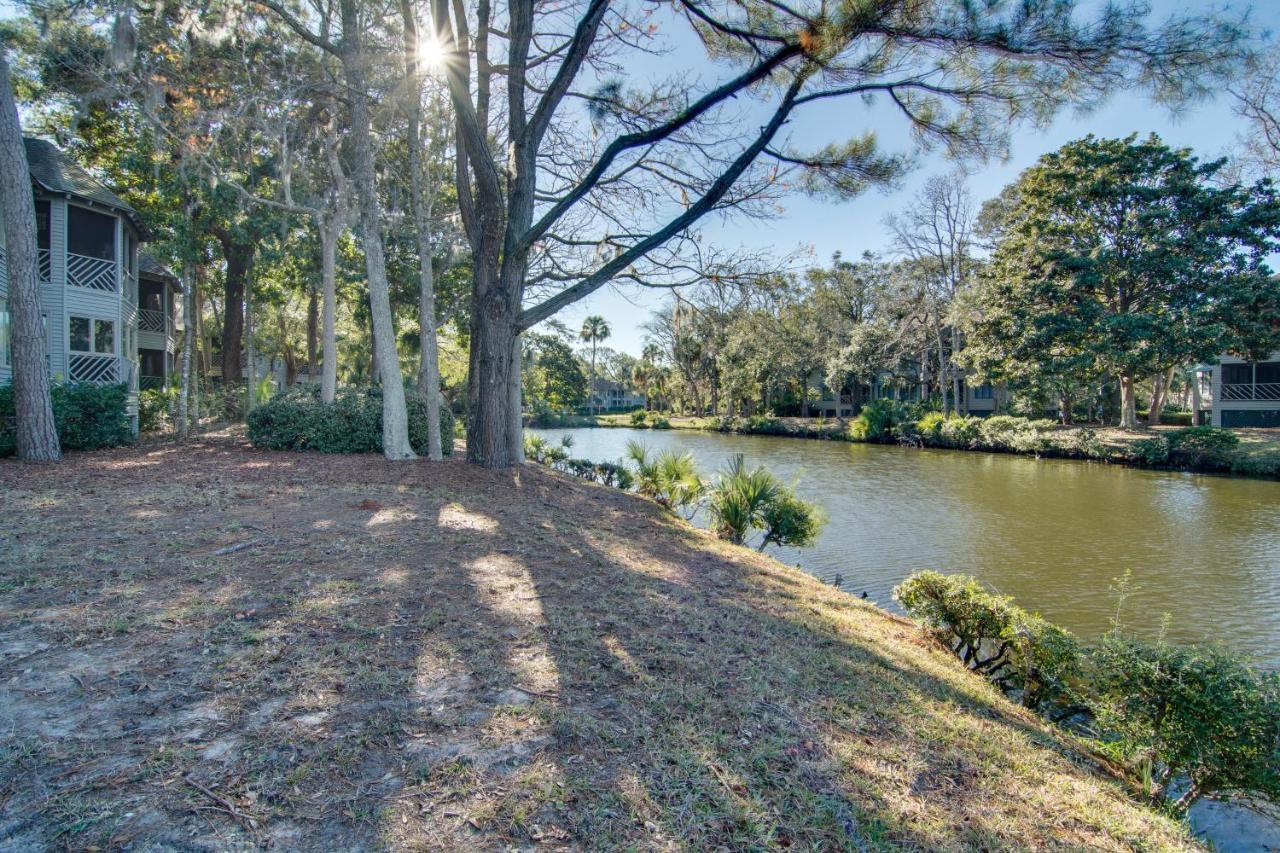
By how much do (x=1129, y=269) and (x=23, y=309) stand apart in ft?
101

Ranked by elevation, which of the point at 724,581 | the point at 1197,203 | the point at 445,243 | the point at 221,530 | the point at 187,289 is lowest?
the point at 724,581

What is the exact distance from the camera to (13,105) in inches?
363

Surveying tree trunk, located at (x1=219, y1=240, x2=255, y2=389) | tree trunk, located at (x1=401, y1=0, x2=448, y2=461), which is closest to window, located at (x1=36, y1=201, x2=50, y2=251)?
tree trunk, located at (x1=219, y1=240, x2=255, y2=389)

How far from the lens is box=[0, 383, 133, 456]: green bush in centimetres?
1014

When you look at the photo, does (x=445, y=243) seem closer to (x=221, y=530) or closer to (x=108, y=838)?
(x=221, y=530)

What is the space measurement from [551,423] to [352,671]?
145ft

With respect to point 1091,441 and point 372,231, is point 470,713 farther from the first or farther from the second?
point 1091,441

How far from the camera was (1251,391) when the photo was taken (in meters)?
26.7

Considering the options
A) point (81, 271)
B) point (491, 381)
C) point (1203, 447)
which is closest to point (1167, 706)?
point (491, 381)

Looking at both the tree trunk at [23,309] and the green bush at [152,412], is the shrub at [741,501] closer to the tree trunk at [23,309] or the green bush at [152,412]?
the tree trunk at [23,309]

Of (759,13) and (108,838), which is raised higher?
(759,13)

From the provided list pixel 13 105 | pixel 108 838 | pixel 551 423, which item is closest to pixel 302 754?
pixel 108 838

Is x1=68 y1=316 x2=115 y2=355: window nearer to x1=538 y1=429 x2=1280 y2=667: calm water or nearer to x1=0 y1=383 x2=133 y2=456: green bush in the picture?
x1=0 y1=383 x2=133 y2=456: green bush

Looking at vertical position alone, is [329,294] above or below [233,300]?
below
